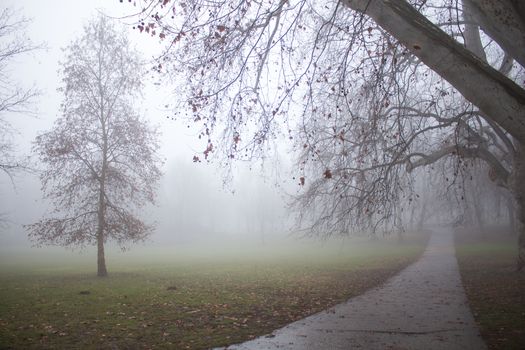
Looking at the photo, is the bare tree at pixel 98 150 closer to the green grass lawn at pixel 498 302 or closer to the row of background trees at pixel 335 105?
the row of background trees at pixel 335 105

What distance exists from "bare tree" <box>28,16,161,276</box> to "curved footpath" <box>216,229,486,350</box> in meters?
12.0

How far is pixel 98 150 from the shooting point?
60.0 ft

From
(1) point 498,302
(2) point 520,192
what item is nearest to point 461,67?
(1) point 498,302

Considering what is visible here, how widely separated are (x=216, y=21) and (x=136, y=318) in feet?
22.1

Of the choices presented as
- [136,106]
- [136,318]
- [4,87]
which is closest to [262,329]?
[136,318]

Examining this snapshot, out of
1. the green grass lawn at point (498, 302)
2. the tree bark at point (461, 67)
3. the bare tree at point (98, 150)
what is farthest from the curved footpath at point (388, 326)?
the bare tree at point (98, 150)

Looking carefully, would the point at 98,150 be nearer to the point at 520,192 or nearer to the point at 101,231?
the point at 101,231

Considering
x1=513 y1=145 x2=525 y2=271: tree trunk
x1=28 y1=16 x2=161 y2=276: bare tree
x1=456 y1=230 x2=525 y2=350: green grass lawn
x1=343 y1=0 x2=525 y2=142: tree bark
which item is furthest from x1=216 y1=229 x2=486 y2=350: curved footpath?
x1=28 y1=16 x2=161 y2=276: bare tree

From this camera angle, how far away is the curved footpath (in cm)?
614

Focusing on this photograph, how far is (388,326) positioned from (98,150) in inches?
631

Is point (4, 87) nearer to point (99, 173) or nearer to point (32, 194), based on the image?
point (99, 173)

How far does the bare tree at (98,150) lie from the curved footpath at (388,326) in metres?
12.0

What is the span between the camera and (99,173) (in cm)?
1833

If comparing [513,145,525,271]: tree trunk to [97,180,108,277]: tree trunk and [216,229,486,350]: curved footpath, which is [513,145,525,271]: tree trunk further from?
[97,180,108,277]: tree trunk
